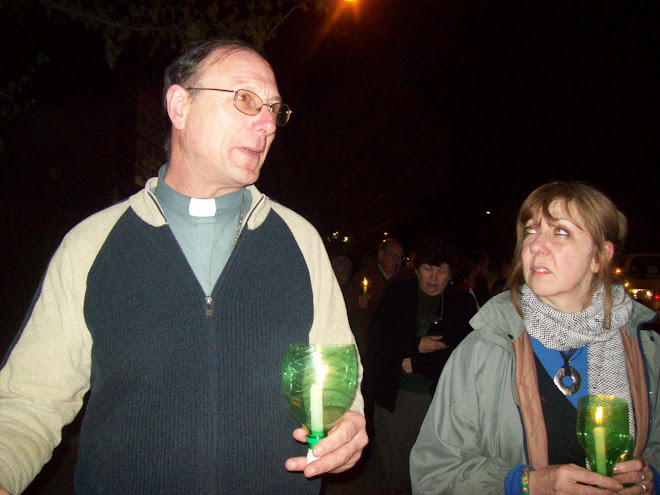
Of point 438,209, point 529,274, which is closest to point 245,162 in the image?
point 529,274

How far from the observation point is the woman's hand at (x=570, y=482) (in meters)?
1.67

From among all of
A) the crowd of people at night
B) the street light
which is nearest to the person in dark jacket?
the crowd of people at night

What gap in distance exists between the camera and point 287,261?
79.0 inches

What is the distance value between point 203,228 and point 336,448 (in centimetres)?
107

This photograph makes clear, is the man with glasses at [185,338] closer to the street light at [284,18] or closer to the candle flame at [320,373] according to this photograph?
the candle flame at [320,373]

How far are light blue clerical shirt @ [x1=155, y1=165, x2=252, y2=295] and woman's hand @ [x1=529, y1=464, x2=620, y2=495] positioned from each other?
157cm

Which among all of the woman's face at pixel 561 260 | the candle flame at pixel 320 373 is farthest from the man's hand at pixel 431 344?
the candle flame at pixel 320 373

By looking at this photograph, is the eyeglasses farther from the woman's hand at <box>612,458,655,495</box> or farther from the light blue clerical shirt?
the woman's hand at <box>612,458,655,495</box>

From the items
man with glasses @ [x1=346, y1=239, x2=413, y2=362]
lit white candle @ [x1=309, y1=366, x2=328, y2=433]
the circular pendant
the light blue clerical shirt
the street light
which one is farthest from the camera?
man with glasses @ [x1=346, y1=239, x2=413, y2=362]

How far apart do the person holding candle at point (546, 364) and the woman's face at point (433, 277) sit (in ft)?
6.60

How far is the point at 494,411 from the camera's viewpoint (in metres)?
2.22

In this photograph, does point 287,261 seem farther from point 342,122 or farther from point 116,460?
point 342,122

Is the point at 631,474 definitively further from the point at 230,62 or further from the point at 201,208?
the point at 230,62

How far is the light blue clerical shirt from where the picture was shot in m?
1.99
